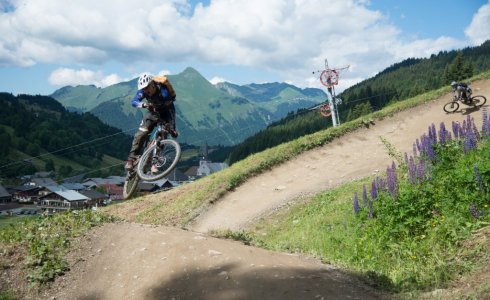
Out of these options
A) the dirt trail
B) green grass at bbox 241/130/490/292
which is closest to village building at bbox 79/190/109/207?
the dirt trail

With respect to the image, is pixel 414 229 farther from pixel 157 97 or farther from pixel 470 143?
pixel 157 97

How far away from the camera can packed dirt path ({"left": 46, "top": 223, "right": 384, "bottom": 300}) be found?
629 cm

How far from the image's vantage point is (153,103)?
488 inches

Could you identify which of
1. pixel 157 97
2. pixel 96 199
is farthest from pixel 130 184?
pixel 96 199

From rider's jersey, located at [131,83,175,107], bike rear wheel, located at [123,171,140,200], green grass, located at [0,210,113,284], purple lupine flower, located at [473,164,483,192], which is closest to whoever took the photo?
purple lupine flower, located at [473,164,483,192]

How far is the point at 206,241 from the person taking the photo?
28.6ft

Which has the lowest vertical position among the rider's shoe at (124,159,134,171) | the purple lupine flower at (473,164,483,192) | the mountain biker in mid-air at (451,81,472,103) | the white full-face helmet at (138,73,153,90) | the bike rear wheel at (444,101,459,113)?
the purple lupine flower at (473,164,483,192)

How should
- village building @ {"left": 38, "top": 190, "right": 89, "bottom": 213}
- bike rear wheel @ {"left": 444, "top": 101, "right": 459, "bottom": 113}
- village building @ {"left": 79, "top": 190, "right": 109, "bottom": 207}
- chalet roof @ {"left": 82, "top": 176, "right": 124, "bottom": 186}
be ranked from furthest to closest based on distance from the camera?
chalet roof @ {"left": 82, "top": 176, "right": 124, "bottom": 186}
bike rear wheel @ {"left": 444, "top": 101, "right": 459, "bottom": 113}
village building @ {"left": 79, "top": 190, "right": 109, "bottom": 207}
village building @ {"left": 38, "top": 190, "right": 89, "bottom": 213}

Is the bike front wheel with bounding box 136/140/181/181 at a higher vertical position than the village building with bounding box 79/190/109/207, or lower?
higher

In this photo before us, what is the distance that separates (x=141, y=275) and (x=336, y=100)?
67.7 feet

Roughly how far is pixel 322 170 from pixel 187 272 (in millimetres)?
12728

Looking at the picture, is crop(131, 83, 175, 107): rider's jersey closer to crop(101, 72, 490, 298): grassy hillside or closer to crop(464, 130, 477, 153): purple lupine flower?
crop(101, 72, 490, 298): grassy hillside

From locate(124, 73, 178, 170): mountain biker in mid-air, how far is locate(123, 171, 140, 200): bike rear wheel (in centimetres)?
31

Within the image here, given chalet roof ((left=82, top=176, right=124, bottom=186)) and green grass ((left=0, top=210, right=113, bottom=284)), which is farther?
chalet roof ((left=82, top=176, right=124, bottom=186))
